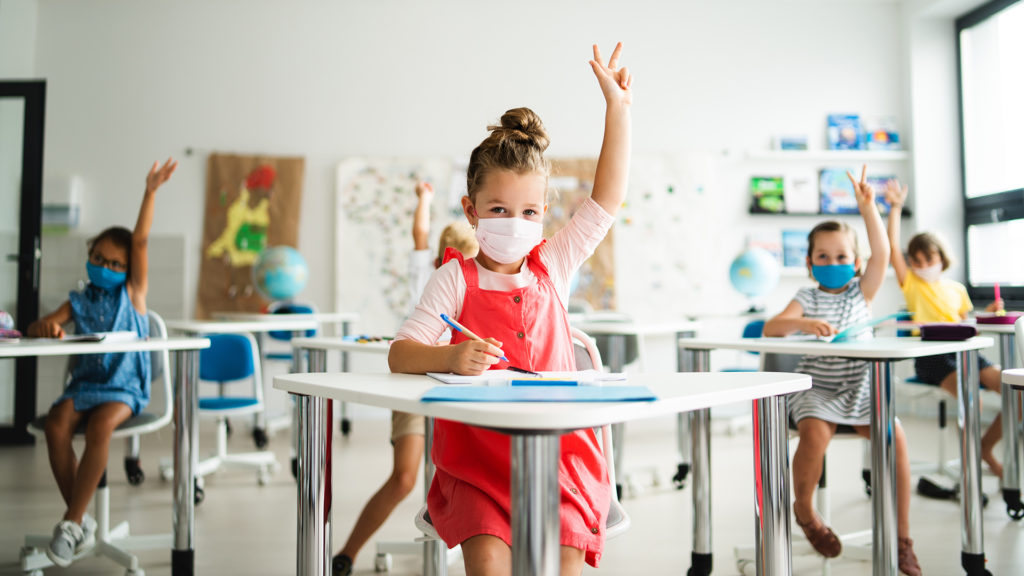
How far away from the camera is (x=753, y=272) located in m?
4.38

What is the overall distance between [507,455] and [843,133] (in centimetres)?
511

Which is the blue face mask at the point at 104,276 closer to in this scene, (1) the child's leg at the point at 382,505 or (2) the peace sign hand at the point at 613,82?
(1) the child's leg at the point at 382,505

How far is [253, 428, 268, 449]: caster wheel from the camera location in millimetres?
4027

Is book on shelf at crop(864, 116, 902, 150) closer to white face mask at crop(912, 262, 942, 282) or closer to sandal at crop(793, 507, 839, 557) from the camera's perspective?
white face mask at crop(912, 262, 942, 282)

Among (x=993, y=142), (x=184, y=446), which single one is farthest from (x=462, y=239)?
(x=993, y=142)

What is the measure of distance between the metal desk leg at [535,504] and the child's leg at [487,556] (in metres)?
0.26

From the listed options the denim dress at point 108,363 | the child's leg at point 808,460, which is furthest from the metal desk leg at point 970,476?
the denim dress at point 108,363

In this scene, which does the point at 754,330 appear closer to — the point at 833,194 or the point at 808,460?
the point at 808,460

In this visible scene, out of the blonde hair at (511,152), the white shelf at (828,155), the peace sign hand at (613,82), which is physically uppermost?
the white shelf at (828,155)

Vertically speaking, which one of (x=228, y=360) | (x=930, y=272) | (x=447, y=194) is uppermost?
(x=447, y=194)

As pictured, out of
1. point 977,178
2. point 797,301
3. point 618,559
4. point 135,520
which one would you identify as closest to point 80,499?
point 135,520

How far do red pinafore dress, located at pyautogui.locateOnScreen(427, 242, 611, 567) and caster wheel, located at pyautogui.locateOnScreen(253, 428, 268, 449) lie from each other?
9.92 feet

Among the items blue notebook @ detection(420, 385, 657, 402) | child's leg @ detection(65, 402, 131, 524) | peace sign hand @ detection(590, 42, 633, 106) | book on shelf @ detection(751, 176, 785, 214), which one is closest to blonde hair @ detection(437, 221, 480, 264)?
peace sign hand @ detection(590, 42, 633, 106)

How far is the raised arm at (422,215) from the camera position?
8.11 feet
